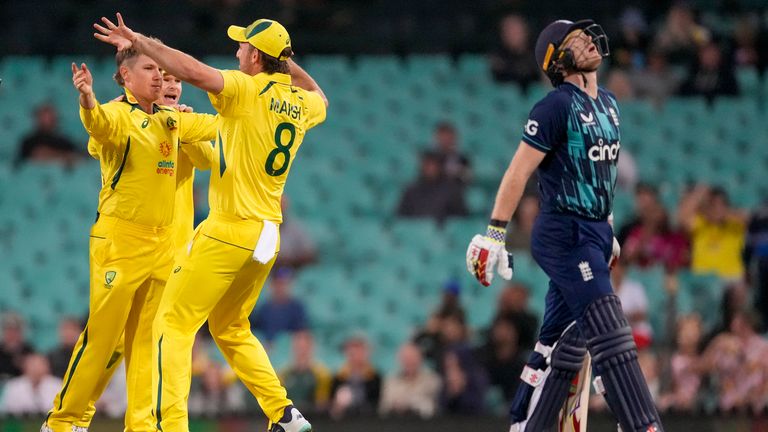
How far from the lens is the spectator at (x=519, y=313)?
10.8 m

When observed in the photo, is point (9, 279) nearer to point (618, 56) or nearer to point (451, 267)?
point (451, 267)

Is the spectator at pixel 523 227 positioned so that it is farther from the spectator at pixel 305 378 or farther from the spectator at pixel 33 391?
the spectator at pixel 33 391

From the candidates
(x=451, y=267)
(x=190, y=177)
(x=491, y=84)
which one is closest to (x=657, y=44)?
(x=491, y=84)

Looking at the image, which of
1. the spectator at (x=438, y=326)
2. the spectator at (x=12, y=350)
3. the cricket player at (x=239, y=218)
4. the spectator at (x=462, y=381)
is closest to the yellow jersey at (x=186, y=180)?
the cricket player at (x=239, y=218)

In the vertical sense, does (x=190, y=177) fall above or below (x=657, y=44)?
below

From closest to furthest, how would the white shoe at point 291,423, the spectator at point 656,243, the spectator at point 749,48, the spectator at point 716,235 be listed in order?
the white shoe at point 291,423
the spectator at point 656,243
the spectator at point 716,235
the spectator at point 749,48

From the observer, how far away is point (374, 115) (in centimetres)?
1454

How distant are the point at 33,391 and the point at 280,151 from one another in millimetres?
4299

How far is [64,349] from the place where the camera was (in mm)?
10695

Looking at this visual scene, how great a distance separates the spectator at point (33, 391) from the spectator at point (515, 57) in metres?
6.61

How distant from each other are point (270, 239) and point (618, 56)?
339 inches

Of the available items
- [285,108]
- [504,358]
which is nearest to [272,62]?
[285,108]

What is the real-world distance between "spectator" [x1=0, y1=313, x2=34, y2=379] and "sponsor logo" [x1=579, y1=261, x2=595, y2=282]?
6.00 metres

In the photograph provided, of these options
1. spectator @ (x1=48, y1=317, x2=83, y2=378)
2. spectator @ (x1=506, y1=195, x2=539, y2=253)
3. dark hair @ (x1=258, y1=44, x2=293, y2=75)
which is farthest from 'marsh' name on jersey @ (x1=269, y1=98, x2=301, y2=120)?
spectator @ (x1=506, y1=195, x2=539, y2=253)
